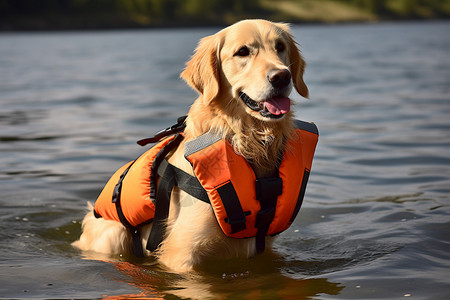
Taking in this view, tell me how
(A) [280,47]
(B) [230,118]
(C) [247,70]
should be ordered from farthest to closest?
(A) [280,47] → (B) [230,118] → (C) [247,70]

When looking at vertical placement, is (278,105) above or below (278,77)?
below

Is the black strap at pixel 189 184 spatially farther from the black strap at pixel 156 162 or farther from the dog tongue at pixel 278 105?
the dog tongue at pixel 278 105

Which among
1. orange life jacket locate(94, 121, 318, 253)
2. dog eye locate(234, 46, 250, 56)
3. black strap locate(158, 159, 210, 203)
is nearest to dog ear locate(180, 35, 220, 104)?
dog eye locate(234, 46, 250, 56)

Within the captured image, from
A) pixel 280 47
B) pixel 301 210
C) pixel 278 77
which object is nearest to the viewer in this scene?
pixel 278 77

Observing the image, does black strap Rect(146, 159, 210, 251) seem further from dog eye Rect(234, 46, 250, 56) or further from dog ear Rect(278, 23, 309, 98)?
dog ear Rect(278, 23, 309, 98)

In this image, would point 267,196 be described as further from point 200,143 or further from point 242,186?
point 200,143

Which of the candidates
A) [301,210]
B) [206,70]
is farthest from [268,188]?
[301,210]

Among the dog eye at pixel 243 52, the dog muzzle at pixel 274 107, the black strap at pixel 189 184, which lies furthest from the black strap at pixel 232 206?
the dog eye at pixel 243 52

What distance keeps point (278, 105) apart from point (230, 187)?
727 millimetres

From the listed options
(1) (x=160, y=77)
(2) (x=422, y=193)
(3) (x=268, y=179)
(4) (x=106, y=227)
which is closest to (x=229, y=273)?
(3) (x=268, y=179)

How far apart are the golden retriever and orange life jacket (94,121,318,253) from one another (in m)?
0.10

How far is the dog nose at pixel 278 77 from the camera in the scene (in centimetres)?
431

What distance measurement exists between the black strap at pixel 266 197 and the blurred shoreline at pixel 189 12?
98.1 metres

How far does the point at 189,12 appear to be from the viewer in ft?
418
